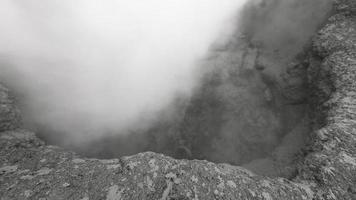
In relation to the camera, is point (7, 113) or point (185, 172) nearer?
point (185, 172)

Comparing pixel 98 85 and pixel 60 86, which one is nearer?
pixel 60 86

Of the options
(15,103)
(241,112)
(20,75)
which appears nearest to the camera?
(15,103)

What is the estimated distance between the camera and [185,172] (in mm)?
4223

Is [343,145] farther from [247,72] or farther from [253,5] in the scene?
[253,5]

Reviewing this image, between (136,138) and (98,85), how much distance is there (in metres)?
3.13

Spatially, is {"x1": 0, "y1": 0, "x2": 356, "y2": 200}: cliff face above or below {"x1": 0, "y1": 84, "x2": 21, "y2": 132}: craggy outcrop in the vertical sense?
below

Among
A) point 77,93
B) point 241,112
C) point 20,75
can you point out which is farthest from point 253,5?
point 20,75

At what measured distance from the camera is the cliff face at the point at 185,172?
3.81m

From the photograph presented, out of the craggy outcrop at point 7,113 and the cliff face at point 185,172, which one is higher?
the craggy outcrop at point 7,113

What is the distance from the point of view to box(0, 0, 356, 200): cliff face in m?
3.81

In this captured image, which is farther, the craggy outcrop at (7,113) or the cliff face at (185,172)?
the craggy outcrop at (7,113)

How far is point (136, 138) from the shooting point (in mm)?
8531

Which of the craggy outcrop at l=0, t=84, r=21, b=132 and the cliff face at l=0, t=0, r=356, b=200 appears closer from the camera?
the cliff face at l=0, t=0, r=356, b=200

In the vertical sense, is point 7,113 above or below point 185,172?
above
